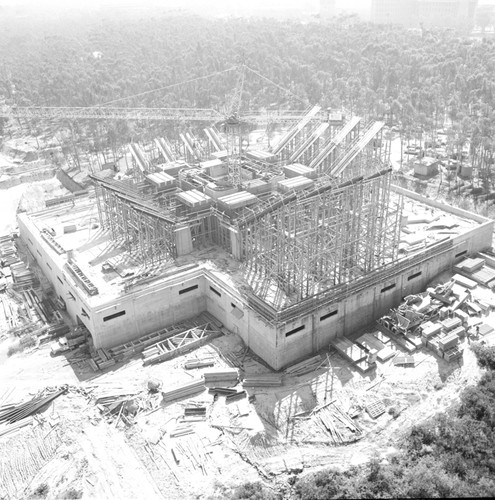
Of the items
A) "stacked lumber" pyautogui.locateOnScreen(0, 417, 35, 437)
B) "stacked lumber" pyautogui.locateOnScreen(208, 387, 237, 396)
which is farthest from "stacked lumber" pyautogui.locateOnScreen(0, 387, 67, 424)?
"stacked lumber" pyautogui.locateOnScreen(208, 387, 237, 396)

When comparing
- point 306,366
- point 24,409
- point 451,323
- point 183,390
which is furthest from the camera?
point 451,323

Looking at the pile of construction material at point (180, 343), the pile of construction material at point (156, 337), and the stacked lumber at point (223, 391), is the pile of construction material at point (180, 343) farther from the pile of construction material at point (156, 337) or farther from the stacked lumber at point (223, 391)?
the stacked lumber at point (223, 391)

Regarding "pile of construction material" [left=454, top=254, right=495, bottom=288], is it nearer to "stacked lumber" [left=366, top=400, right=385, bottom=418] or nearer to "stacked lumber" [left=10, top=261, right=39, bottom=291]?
"stacked lumber" [left=366, top=400, right=385, bottom=418]

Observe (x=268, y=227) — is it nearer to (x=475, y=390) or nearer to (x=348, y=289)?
(x=348, y=289)

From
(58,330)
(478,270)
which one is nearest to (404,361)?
(478,270)

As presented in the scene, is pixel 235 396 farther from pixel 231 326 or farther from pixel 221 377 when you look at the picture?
pixel 231 326

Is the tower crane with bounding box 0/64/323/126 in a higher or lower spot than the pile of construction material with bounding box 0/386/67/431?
higher
